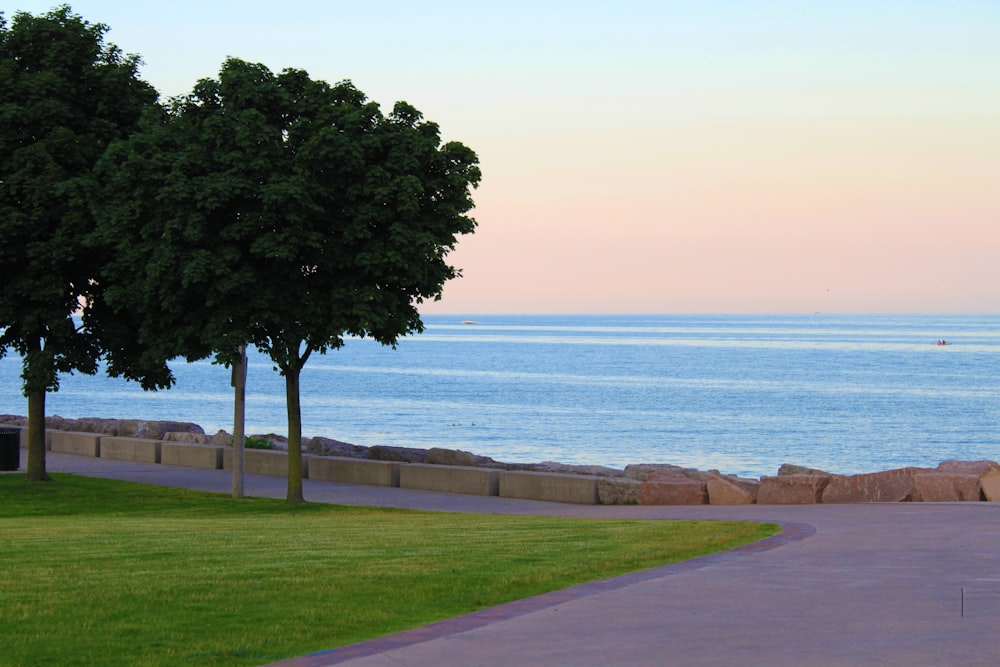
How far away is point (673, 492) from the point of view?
19266mm

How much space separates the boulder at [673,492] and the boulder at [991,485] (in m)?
4.11

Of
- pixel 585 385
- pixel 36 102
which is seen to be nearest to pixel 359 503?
pixel 36 102

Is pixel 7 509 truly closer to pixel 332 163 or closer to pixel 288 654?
pixel 332 163

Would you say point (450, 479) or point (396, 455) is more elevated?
point (396, 455)

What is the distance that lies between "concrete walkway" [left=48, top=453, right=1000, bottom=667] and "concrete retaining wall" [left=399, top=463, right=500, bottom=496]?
31.0 feet

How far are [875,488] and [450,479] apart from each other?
795 centimetres

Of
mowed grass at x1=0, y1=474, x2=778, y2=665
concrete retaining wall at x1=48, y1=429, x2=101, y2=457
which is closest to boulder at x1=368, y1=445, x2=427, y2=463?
concrete retaining wall at x1=48, y1=429, x2=101, y2=457

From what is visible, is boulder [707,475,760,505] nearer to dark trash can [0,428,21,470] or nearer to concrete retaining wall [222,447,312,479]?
concrete retaining wall [222,447,312,479]

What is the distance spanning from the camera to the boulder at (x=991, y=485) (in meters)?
17.1

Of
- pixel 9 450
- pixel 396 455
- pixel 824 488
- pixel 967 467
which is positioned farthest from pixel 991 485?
pixel 9 450

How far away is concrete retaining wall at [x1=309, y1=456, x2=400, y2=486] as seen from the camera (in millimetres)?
23375

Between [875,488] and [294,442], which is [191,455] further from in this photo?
[875,488]

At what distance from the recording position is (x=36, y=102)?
71.8ft

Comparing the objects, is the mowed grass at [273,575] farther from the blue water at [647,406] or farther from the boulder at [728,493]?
the blue water at [647,406]
